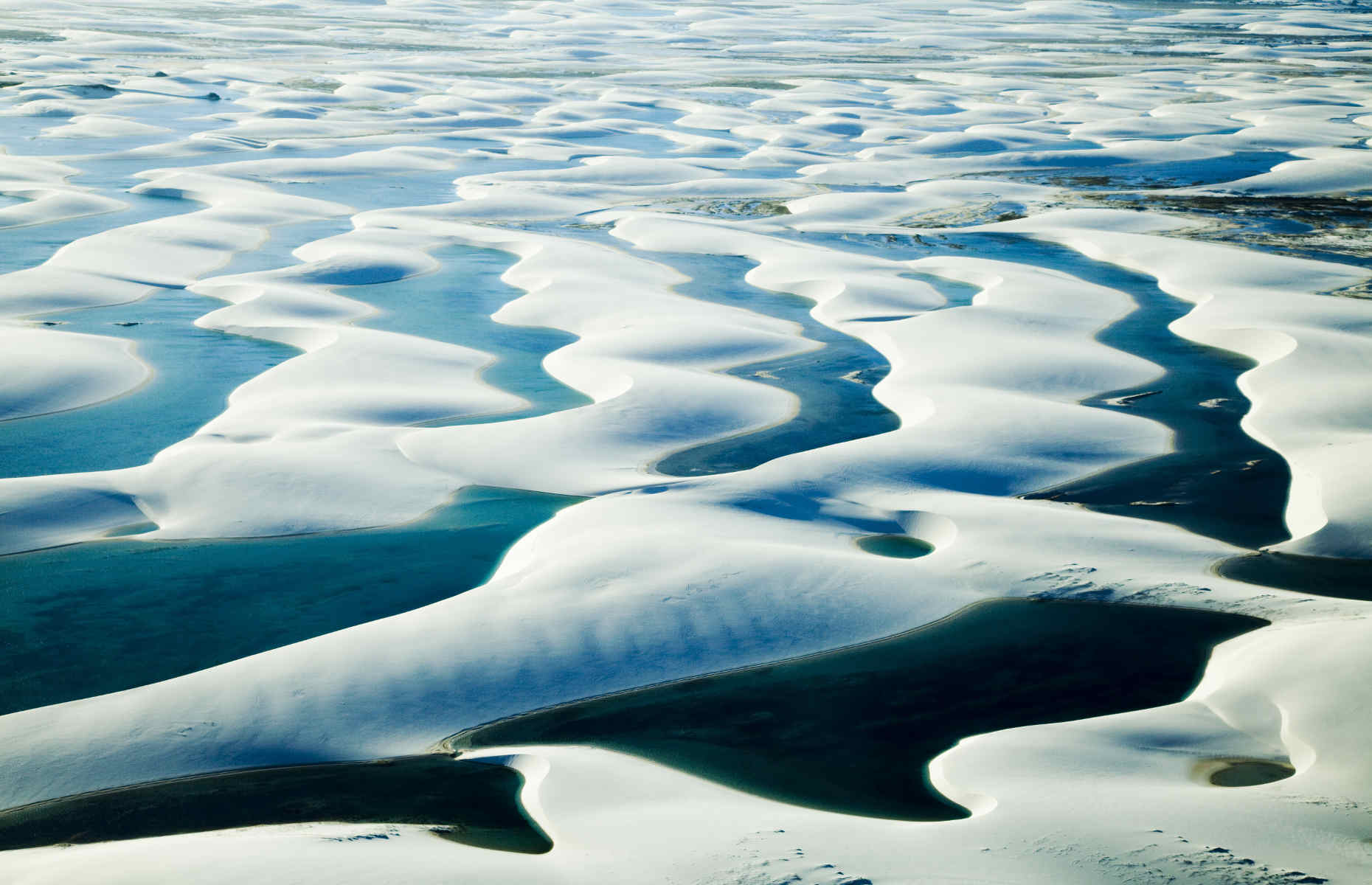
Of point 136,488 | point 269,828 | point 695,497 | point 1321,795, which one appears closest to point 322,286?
point 136,488

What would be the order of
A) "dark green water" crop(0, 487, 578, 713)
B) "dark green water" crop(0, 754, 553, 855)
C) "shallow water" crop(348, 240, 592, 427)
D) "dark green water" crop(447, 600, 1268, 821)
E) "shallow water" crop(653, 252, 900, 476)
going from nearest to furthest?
"dark green water" crop(0, 754, 553, 855)
"dark green water" crop(447, 600, 1268, 821)
"dark green water" crop(0, 487, 578, 713)
"shallow water" crop(653, 252, 900, 476)
"shallow water" crop(348, 240, 592, 427)

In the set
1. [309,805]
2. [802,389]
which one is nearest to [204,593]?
[309,805]

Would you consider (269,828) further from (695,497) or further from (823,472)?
(823,472)

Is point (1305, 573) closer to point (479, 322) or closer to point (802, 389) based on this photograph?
point (802, 389)

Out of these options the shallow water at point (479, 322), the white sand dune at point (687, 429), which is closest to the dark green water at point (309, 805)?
the white sand dune at point (687, 429)

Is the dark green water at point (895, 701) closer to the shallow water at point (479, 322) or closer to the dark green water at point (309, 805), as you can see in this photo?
the dark green water at point (309, 805)

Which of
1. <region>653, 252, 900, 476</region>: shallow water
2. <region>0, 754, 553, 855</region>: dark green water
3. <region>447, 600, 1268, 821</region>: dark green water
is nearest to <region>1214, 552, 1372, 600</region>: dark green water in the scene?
<region>447, 600, 1268, 821</region>: dark green water

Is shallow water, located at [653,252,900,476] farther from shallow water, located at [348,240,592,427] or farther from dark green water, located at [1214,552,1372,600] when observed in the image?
dark green water, located at [1214,552,1372,600]
